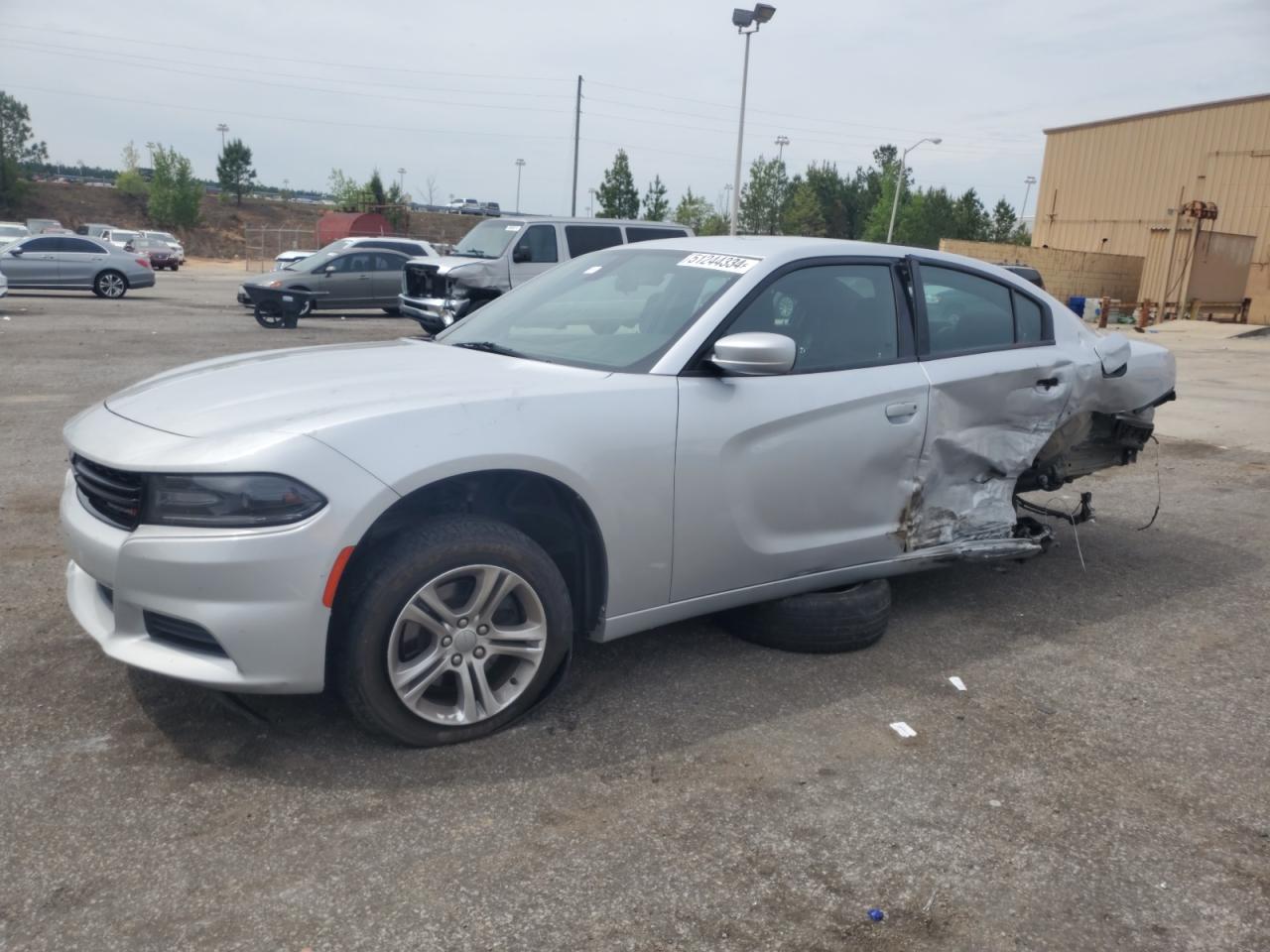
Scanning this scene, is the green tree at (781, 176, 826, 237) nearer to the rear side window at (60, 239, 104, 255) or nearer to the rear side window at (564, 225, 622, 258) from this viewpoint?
the rear side window at (60, 239, 104, 255)

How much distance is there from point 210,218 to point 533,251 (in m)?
69.1

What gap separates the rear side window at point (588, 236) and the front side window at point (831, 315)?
39.3 feet

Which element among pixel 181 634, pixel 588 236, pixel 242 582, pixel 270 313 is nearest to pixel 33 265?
pixel 270 313

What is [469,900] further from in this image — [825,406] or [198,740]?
[825,406]

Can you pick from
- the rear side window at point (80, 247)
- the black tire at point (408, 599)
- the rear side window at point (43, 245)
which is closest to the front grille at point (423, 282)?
the rear side window at point (80, 247)

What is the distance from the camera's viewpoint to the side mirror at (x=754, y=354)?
3492 mm

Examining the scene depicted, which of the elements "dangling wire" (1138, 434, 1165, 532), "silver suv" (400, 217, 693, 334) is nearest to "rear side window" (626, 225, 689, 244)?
"silver suv" (400, 217, 693, 334)

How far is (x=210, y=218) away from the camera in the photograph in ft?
249

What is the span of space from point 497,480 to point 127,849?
4.87 ft

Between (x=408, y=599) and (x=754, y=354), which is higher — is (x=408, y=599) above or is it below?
below

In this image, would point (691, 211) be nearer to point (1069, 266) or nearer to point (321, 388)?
point (1069, 266)

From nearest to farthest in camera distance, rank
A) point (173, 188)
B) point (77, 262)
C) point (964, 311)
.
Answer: point (964, 311) → point (77, 262) → point (173, 188)

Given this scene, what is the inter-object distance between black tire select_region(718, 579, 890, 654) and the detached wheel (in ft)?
76.9

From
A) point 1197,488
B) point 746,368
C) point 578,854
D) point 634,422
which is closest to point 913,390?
point 746,368
